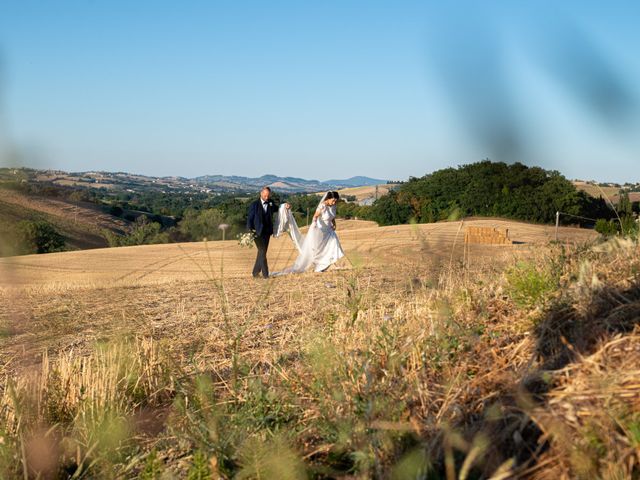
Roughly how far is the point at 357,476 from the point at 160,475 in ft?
3.35

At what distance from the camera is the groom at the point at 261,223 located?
12734 mm

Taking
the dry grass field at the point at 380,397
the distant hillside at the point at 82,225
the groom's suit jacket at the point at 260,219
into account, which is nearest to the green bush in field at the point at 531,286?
the dry grass field at the point at 380,397

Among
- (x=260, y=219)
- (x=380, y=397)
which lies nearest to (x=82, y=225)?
(x=260, y=219)

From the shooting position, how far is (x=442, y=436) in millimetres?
2801

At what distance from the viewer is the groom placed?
41.8 ft

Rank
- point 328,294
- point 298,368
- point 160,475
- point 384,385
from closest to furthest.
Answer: point 160,475
point 384,385
point 298,368
point 328,294

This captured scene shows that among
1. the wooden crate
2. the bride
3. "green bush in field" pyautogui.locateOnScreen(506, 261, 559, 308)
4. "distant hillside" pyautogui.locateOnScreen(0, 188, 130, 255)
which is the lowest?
"distant hillside" pyautogui.locateOnScreen(0, 188, 130, 255)

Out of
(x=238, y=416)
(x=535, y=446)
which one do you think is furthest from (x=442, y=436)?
(x=238, y=416)

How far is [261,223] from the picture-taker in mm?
12852

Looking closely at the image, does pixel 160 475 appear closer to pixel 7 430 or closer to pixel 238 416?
pixel 238 416

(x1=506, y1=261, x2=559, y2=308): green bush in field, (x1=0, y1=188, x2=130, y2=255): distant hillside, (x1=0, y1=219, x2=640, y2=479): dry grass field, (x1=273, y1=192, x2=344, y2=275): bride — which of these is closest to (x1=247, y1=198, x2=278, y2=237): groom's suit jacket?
(x1=273, y1=192, x2=344, y2=275): bride

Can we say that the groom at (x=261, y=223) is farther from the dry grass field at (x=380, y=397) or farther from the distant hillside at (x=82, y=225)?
the distant hillside at (x=82, y=225)

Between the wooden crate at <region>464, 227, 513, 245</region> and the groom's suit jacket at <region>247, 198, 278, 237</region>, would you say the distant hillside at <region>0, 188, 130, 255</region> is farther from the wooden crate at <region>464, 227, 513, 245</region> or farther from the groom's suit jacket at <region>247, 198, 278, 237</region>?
the groom's suit jacket at <region>247, 198, 278, 237</region>

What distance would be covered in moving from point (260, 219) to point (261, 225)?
136 millimetres
